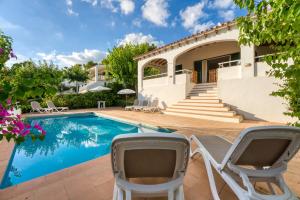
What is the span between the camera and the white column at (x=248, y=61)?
10202mm

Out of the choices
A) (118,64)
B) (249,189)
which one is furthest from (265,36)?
(118,64)

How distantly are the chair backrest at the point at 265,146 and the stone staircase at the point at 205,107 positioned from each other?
7737 millimetres

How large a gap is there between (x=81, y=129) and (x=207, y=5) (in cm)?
1301

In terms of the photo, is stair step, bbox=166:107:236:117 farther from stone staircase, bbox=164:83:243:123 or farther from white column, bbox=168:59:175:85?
white column, bbox=168:59:175:85

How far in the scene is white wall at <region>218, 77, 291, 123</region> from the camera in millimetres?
9453

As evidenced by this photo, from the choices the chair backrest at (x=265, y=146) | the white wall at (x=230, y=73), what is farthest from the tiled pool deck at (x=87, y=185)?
the white wall at (x=230, y=73)

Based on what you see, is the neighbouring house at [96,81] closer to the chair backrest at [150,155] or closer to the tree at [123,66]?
the tree at [123,66]

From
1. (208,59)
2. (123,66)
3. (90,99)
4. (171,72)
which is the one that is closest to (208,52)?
(208,59)

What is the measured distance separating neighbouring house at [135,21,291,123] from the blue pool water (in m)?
4.98

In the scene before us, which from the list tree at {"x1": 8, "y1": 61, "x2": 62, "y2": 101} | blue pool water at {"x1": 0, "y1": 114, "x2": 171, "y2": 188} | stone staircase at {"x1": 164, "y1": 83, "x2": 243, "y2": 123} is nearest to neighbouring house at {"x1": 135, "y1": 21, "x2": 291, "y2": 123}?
stone staircase at {"x1": 164, "y1": 83, "x2": 243, "y2": 123}

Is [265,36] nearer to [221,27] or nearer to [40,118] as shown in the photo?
[221,27]

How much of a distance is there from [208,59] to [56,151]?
14.9m

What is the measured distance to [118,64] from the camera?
2052 centimetres

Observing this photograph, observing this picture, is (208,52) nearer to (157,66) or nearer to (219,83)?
(219,83)
